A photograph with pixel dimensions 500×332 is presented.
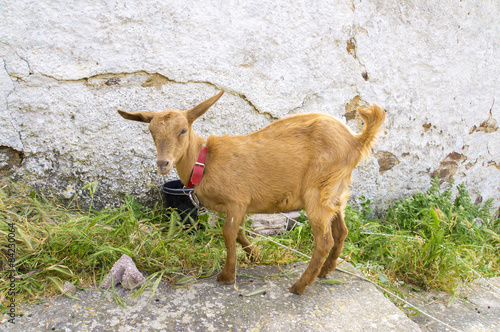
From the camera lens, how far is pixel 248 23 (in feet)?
12.4

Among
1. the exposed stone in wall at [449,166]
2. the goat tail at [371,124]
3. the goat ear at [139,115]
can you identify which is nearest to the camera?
the goat ear at [139,115]

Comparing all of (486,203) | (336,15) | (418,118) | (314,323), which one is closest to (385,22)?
(336,15)

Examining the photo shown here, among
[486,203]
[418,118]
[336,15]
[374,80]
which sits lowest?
[486,203]

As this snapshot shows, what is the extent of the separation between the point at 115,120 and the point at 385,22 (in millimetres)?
3342

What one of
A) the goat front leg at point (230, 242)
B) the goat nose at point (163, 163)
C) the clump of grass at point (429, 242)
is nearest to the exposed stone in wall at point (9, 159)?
the goat nose at point (163, 163)

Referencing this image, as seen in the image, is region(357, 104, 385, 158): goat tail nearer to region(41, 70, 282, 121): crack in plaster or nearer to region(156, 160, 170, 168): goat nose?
region(156, 160, 170, 168): goat nose

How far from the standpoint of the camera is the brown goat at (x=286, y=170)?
2.59m

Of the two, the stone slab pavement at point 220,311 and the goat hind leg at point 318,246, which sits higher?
the goat hind leg at point 318,246

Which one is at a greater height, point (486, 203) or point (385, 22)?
point (385, 22)

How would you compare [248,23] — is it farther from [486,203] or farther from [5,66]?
[486,203]

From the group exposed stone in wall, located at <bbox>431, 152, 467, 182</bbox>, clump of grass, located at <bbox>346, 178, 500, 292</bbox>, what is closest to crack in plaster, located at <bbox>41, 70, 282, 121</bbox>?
clump of grass, located at <bbox>346, 178, 500, 292</bbox>

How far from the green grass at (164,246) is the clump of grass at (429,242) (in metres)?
0.01

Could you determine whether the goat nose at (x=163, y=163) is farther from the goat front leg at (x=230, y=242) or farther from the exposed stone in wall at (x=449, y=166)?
the exposed stone in wall at (x=449, y=166)

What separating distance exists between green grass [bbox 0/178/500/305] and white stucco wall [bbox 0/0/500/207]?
375 mm
